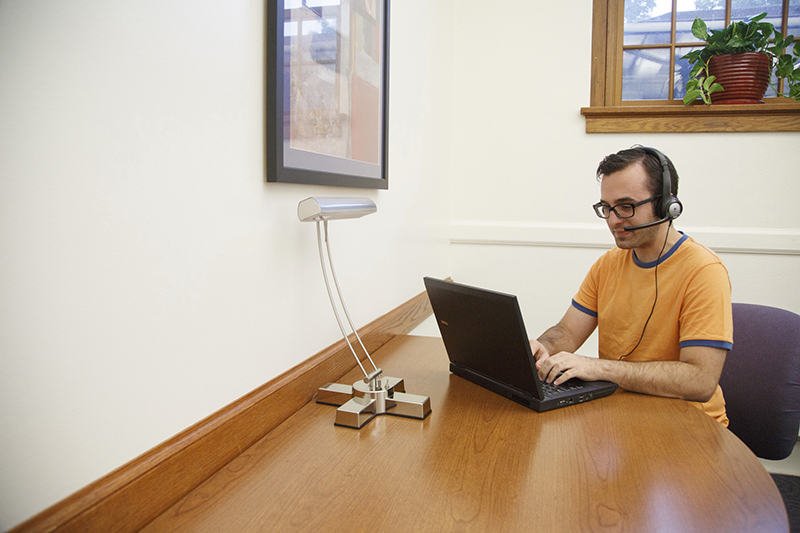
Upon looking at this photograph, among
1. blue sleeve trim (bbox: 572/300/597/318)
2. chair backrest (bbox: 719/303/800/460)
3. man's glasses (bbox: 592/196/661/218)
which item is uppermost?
man's glasses (bbox: 592/196/661/218)

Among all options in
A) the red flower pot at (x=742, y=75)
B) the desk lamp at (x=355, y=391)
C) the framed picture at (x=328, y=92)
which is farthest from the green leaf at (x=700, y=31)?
the desk lamp at (x=355, y=391)

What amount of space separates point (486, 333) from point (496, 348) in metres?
0.04

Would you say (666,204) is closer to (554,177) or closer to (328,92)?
(328,92)

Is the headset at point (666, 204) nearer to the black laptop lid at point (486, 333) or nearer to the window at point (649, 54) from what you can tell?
the black laptop lid at point (486, 333)

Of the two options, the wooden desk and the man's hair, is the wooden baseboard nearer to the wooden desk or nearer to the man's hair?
the wooden desk

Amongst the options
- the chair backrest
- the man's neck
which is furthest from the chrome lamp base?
the chair backrest

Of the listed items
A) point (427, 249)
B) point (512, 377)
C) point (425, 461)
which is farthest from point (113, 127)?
point (427, 249)

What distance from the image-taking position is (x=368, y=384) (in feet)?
4.02

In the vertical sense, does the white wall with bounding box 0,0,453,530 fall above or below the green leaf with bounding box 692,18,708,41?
below

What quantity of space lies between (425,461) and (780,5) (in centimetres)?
276

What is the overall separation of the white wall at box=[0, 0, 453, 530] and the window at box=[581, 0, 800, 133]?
75.1 inches

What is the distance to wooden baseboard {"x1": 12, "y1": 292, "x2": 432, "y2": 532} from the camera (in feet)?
2.28

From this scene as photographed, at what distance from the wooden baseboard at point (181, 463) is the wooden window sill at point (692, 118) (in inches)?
74.6

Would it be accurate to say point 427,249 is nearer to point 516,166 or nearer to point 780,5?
point 516,166
